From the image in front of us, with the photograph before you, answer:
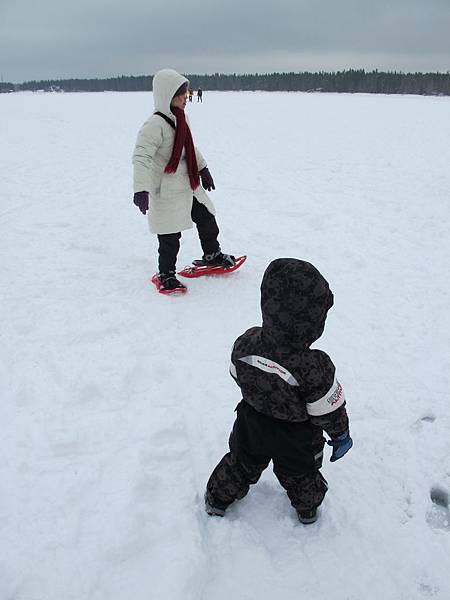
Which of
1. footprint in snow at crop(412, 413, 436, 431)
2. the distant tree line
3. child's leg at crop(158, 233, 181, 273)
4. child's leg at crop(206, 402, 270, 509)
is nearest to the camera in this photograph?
child's leg at crop(206, 402, 270, 509)

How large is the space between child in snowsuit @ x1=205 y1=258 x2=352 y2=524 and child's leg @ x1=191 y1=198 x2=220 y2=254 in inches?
102

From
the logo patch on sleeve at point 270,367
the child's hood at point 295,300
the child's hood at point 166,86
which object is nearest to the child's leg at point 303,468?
the logo patch on sleeve at point 270,367

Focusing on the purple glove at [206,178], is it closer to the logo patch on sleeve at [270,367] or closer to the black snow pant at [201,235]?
the black snow pant at [201,235]

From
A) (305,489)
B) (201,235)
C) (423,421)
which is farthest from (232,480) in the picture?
(201,235)

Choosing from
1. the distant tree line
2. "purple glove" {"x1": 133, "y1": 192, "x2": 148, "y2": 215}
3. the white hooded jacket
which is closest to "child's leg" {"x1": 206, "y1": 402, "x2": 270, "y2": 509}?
"purple glove" {"x1": 133, "y1": 192, "x2": 148, "y2": 215}

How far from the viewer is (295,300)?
1.72m

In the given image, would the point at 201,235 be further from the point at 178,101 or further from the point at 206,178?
the point at 178,101

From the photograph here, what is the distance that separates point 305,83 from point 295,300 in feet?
313

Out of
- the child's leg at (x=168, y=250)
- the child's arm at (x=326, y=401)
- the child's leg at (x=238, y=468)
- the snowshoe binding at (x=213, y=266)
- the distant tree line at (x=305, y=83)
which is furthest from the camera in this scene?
the distant tree line at (x=305, y=83)

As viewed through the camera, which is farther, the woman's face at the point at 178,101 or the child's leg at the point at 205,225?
the child's leg at the point at 205,225

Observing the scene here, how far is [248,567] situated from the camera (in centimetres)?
204

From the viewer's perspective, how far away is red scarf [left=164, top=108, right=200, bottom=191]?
3.82 metres

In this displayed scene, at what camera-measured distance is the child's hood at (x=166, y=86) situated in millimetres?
3660

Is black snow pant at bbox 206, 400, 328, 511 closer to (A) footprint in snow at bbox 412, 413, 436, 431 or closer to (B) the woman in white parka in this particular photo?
(A) footprint in snow at bbox 412, 413, 436, 431
